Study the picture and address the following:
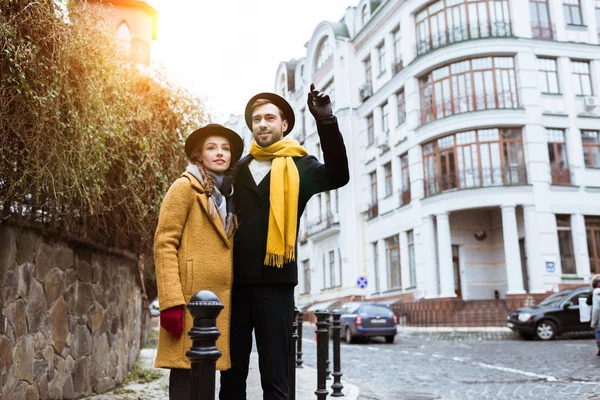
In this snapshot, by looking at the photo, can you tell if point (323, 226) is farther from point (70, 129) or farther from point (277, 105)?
point (277, 105)

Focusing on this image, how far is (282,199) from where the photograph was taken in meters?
3.41

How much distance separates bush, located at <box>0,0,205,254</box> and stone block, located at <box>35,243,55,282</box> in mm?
183

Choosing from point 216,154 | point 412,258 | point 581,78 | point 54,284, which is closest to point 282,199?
point 216,154

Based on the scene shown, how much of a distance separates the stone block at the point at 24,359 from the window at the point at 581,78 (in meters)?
27.1

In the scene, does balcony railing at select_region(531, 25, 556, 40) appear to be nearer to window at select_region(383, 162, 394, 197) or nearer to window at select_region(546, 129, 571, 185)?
window at select_region(546, 129, 571, 185)

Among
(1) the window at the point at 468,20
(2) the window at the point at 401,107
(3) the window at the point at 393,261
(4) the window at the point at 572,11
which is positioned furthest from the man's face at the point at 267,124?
(4) the window at the point at 572,11

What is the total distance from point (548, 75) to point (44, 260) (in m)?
26.1

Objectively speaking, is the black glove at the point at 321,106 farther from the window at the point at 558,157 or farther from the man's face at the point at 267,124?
the window at the point at 558,157

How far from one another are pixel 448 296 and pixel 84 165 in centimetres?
2220

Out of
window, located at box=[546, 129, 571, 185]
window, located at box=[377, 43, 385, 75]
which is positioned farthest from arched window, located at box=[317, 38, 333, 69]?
window, located at box=[546, 129, 571, 185]

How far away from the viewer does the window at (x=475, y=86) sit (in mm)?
25938

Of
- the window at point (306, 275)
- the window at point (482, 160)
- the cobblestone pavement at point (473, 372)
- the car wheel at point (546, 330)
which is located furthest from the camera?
the window at point (306, 275)

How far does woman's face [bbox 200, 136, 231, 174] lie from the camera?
140 inches

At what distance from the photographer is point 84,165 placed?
4898mm
